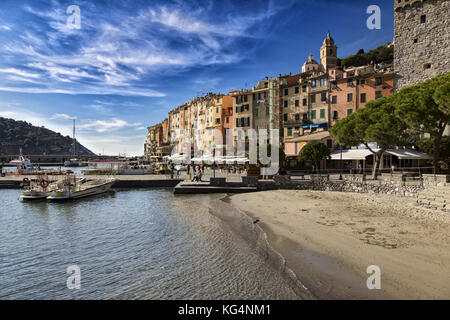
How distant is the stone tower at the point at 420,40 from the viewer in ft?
127

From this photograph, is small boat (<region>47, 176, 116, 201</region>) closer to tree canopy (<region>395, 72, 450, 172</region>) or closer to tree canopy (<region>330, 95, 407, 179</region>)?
tree canopy (<region>330, 95, 407, 179</region>)

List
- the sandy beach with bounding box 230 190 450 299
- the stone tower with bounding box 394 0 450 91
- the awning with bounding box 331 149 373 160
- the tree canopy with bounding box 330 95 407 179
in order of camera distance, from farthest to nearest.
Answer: the stone tower with bounding box 394 0 450 91 < the awning with bounding box 331 149 373 160 < the tree canopy with bounding box 330 95 407 179 < the sandy beach with bounding box 230 190 450 299

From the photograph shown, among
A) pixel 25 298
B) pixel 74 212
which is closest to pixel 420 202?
pixel 25 298

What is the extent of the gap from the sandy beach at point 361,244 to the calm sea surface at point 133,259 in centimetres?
158

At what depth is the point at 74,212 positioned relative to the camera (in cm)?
2478

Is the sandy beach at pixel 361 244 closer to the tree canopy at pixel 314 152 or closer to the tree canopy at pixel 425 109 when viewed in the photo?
the tree canopy at pixel 425 109

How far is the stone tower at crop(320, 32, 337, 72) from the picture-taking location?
8831cm

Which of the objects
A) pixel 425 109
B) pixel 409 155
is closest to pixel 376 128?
pixel 425 109

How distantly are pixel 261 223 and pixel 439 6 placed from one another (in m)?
42.9

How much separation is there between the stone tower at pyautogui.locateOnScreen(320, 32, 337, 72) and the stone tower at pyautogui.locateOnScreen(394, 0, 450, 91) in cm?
4619

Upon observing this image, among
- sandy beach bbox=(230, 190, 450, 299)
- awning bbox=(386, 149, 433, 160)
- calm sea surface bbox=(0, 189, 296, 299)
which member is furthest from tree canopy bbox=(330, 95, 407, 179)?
calm sea surface bbox=(0, 189, 296, 299)

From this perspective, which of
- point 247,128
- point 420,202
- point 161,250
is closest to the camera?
point 161,250
